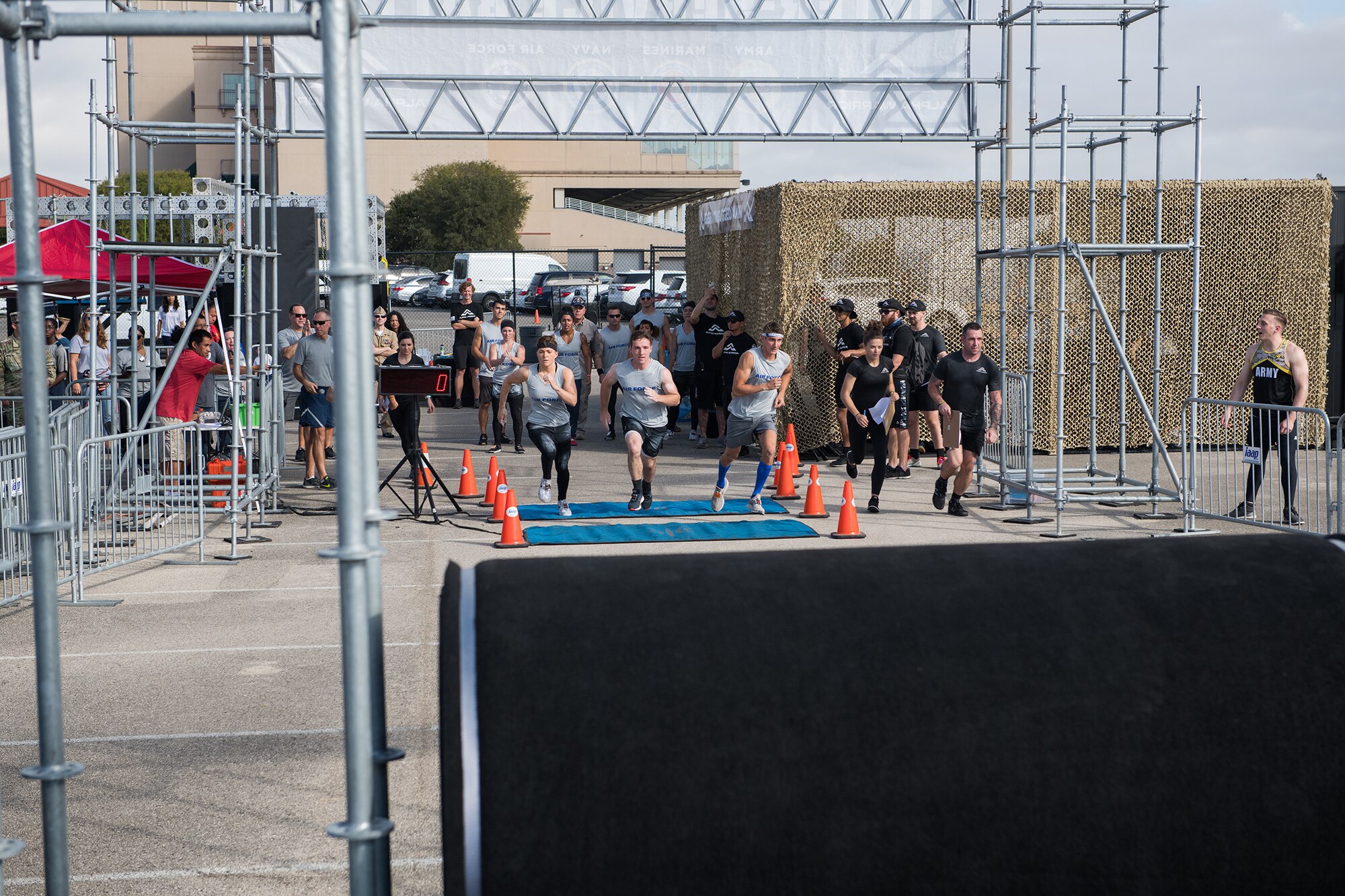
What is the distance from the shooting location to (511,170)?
2849 inches

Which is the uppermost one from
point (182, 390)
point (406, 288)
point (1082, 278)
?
point (406, 288)

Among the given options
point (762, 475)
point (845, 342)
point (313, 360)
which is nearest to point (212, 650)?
point (762, 475)

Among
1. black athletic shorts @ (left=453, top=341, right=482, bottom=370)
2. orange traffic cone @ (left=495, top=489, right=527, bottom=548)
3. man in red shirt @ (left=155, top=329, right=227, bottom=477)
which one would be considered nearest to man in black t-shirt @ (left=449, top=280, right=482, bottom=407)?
black athletic shorts @ (left=453, top=341, right=482, bottom=370)

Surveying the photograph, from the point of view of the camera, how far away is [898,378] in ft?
51.3

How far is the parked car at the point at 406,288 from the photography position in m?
44.2

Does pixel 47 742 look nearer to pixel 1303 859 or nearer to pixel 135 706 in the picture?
pixel 1303 859

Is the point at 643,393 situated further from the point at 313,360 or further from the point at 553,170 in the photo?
the point at 553,170

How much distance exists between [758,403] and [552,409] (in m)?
2.03

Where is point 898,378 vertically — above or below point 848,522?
above

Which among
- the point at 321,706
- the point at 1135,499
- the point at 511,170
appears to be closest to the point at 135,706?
the point at 321,706

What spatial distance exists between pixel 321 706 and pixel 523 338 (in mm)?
19500

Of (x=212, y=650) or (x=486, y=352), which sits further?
(x=486, y=352)

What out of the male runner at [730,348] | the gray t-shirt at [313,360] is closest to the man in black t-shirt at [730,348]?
the male runner at [730,348]

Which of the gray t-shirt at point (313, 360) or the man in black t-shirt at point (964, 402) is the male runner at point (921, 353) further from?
the gray t-shirt at point (313, 360)
